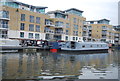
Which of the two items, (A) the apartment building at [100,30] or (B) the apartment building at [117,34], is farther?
(B) the apartment building at [117,34]

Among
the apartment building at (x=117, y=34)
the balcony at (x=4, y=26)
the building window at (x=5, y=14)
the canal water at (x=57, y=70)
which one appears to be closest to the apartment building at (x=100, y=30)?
the apartment building at (x=117, y=34)

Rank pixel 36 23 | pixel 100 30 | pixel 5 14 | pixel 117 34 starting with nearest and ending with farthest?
pixel 5 14 < pixel 36 23 < pixel 100 30 < pixel 117 34

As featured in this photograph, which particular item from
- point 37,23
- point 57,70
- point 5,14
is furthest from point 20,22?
point 57,70

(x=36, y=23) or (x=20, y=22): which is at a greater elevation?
(x=36, y=23)

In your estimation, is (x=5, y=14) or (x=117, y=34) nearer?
(x=5, y=14)

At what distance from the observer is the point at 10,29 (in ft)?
119

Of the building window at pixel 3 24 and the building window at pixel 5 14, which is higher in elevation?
the building window at pixel 5 14

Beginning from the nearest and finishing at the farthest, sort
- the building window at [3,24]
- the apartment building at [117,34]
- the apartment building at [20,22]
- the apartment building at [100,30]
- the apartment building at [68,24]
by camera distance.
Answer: the building window at [3,24] < the apartment building at [20,22] < the apartment building at [68,24] < the apartment building at [100,30] < the apartment building at [117,34]

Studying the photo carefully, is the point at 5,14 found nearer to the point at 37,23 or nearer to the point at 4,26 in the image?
the point at 4,26

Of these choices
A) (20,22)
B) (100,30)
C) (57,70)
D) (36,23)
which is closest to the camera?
(57,70)

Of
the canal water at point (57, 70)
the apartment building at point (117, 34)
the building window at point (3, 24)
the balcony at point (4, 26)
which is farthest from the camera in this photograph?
the apartment building at point (117, 34)

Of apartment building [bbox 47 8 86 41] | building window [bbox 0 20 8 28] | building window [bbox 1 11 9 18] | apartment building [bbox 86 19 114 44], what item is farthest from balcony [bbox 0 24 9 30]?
apartment building [bbox 86 19 114 44]

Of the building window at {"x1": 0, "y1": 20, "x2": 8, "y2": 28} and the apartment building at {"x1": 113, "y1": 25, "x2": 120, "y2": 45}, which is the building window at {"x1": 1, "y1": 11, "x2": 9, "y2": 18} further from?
the apartment building at {"x1": 113, "y1": 25, "x2": 120, "y2": 45}

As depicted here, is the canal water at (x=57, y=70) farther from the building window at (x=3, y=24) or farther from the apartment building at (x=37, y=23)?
the apartment building at (x=37, y=23)
